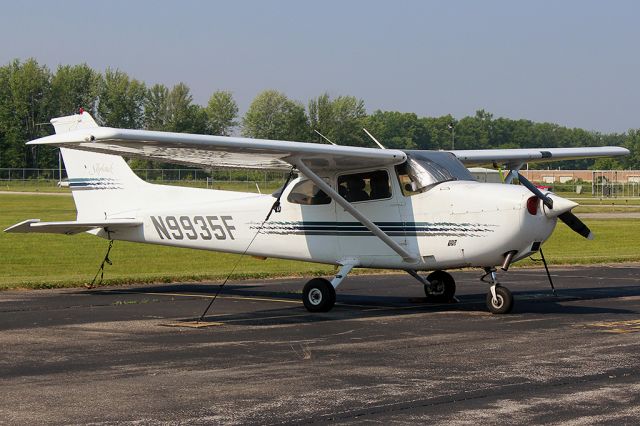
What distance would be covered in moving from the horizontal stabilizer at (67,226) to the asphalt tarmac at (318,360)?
1151 millimetres

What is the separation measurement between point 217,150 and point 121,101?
99253 millimetres

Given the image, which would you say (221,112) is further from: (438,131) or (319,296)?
(319,296)

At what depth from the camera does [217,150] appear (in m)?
13.9

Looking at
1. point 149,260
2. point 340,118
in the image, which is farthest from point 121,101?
point 149,260

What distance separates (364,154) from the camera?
14.5m

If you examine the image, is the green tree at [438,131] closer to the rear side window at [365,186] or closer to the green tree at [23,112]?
the green tree at [23,112]

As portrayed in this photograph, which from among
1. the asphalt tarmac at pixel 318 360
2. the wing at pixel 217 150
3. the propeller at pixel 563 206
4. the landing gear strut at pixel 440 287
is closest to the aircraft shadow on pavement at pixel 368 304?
the asphalt tarmac at pixel 318 360

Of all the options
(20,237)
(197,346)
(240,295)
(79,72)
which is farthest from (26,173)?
(197,346)

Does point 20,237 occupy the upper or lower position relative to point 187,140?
lower

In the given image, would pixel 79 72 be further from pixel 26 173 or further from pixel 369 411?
pixel 369 411

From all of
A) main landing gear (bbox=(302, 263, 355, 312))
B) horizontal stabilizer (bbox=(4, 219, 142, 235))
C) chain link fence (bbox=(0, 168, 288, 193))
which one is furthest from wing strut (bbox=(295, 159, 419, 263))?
chain link fence (bbox=(0, 168, 288, 193))

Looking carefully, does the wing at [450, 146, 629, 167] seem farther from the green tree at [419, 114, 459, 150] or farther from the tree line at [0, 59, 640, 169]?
the green tree at [419, 114, 459, 150]

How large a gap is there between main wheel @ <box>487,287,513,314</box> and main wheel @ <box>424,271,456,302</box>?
1.63m

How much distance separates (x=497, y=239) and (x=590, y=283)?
6467 mm
